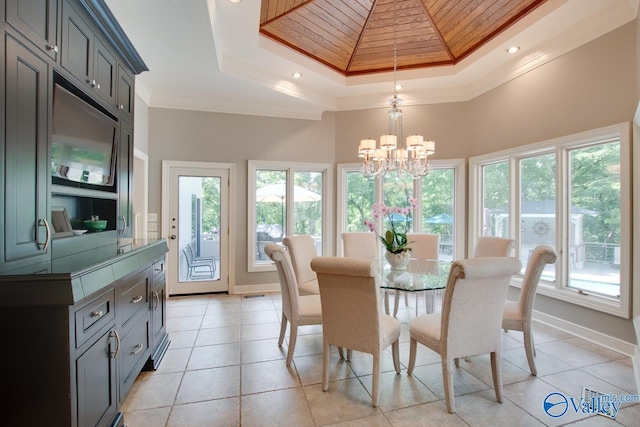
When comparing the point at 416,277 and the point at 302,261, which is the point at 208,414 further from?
the point at 416,277

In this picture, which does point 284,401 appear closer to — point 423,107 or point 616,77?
point 616,77

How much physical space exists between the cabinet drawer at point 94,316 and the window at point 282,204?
306cm

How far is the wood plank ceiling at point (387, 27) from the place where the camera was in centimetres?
328

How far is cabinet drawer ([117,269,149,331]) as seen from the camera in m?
1.91

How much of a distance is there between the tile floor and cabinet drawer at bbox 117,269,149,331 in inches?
23.7

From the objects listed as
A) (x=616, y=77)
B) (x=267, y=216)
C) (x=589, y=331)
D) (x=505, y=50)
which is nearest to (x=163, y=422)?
(x=267, y=216)

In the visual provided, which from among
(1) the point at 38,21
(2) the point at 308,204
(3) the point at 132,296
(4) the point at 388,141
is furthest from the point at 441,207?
(1) the point at 38,21

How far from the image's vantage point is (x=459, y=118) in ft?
15.3

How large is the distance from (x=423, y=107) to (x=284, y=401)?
14.3ft

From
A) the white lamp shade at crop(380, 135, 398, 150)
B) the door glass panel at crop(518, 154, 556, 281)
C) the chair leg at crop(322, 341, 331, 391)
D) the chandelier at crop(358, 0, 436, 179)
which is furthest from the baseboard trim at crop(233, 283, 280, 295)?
the door glass panel at crop(518, 154, 556, 281)

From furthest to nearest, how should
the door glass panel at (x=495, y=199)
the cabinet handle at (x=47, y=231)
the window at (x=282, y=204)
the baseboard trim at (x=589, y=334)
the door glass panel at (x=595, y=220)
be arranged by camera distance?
the window at (x=282, y=204)
the door glass panel at (x=495, y=199)
the door glass panel at (x=595, y=220)
the baseboard trim at (x=589, y=334)
the cabinet handle at (x=47, y=231)

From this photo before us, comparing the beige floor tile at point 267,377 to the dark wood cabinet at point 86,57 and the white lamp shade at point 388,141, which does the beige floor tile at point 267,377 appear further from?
the dark wood cabinet at point 86,57

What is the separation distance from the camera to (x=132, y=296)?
2.09 meters

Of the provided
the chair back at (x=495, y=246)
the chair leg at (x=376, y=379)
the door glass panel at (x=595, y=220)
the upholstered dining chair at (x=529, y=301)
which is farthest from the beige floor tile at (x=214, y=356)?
the door glass panel at (x=595, y=220)
